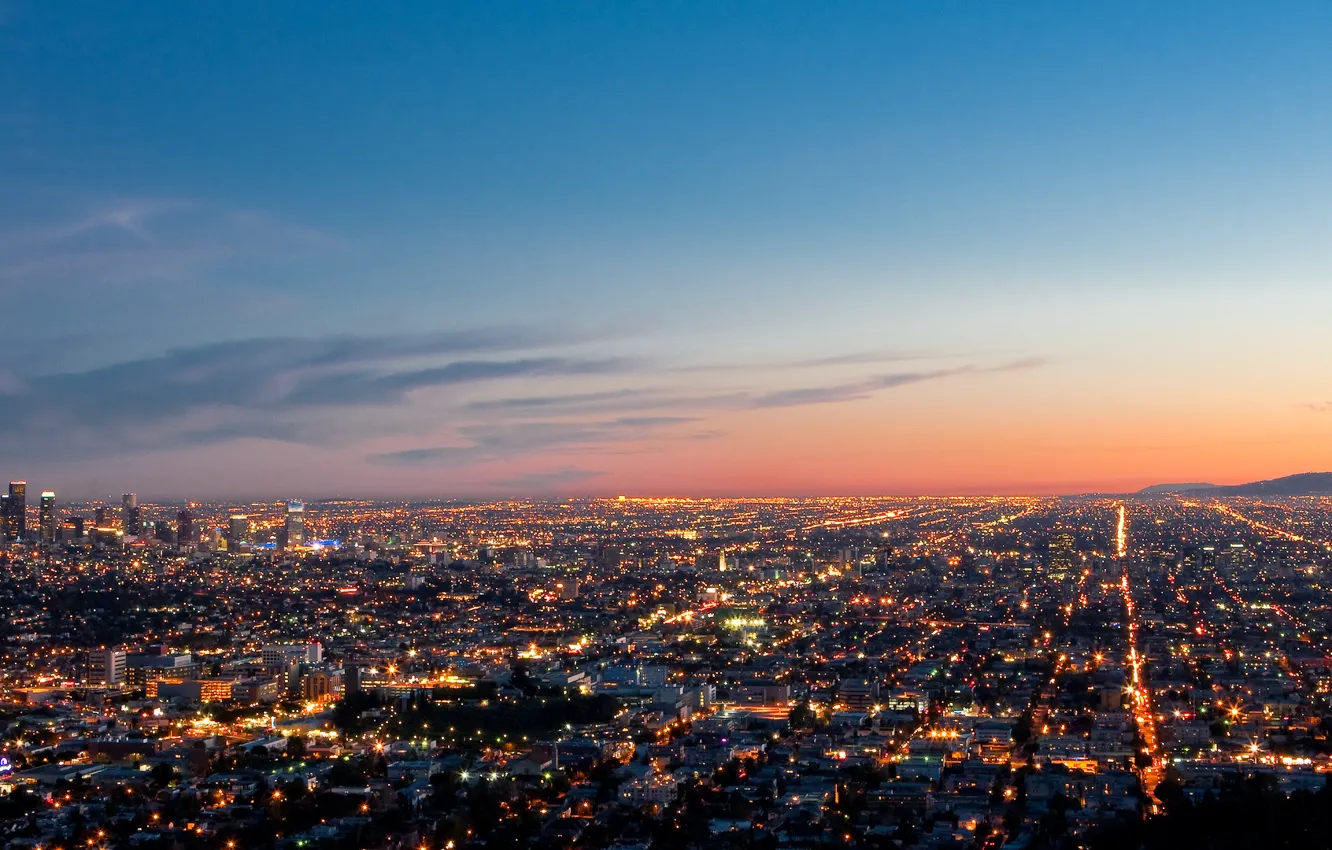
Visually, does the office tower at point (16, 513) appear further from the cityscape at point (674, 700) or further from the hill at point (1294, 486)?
the hill at point (1294, 486)

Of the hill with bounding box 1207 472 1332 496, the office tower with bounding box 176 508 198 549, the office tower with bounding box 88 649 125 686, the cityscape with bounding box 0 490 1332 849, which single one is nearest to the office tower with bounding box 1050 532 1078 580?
the cityscape with bounding box 0 490 1332 849

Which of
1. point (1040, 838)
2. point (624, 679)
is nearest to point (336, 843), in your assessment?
point (1040, 838)

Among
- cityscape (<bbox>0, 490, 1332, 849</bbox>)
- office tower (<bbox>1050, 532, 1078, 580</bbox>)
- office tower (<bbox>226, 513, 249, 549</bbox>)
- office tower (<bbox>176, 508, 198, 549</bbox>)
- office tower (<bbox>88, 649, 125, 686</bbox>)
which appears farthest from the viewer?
office tower (<bbox>176, 508, 198, 549</bbox>)

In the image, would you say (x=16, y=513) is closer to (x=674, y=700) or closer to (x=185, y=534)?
(x=185, y=534)

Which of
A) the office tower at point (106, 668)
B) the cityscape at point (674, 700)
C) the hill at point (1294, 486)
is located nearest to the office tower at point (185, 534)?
the cityscape at point (674, 700)

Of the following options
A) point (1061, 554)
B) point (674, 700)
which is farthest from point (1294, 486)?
point (674, 700)

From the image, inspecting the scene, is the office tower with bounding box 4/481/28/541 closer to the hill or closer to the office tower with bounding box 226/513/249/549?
the office tower with bounding box 226/513/249/549
